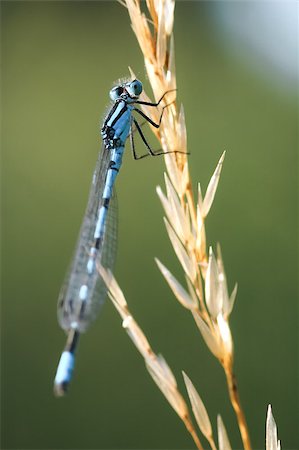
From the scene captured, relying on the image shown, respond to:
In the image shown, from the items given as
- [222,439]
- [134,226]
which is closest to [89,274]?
[222,439]

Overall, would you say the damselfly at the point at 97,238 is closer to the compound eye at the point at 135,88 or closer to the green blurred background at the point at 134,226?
the compound eye at the point at 135,88

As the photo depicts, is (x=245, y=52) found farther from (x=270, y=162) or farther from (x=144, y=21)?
(x=144, y=21)

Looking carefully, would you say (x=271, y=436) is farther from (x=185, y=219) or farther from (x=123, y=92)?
(x=123, y=92)

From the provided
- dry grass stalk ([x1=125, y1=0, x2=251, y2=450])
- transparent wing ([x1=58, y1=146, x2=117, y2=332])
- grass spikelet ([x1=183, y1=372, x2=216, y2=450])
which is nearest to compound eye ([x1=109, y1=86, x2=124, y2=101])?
transparent wing ([x1=58, y1=146, x2=117, y2=332])

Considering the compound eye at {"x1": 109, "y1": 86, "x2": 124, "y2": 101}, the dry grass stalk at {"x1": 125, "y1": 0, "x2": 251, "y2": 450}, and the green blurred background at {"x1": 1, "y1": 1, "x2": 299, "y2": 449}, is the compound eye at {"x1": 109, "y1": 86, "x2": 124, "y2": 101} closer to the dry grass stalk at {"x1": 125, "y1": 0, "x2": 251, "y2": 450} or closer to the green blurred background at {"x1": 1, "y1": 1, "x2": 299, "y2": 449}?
the dry grass stalk at {"x1": 125, "y1": 0, "x2": 251, "y2": 450}

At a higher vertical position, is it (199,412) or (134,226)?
(134,226)

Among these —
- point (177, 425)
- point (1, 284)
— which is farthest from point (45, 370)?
point (177, 425)

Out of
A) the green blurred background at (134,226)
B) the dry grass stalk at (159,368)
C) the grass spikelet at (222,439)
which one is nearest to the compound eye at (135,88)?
the dry grass stalk at (159,368)

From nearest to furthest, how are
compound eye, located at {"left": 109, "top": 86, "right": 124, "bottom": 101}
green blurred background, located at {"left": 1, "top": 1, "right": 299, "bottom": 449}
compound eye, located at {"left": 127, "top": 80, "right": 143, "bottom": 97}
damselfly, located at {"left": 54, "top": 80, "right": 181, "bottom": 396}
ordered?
damselfly, located at {"left": 54, "top": 80, "right": 181, "bottom": 396}
compound eye, located at {"left": 127, "top": 80, "right": 143, "bottom": 97}
compound eye, located at {"left": 109, "top": 86, "right": 124, "bottom": 101}
green blurred background, located at {"left": 1, "top": 1, "right": 299, "bottom": 449}
